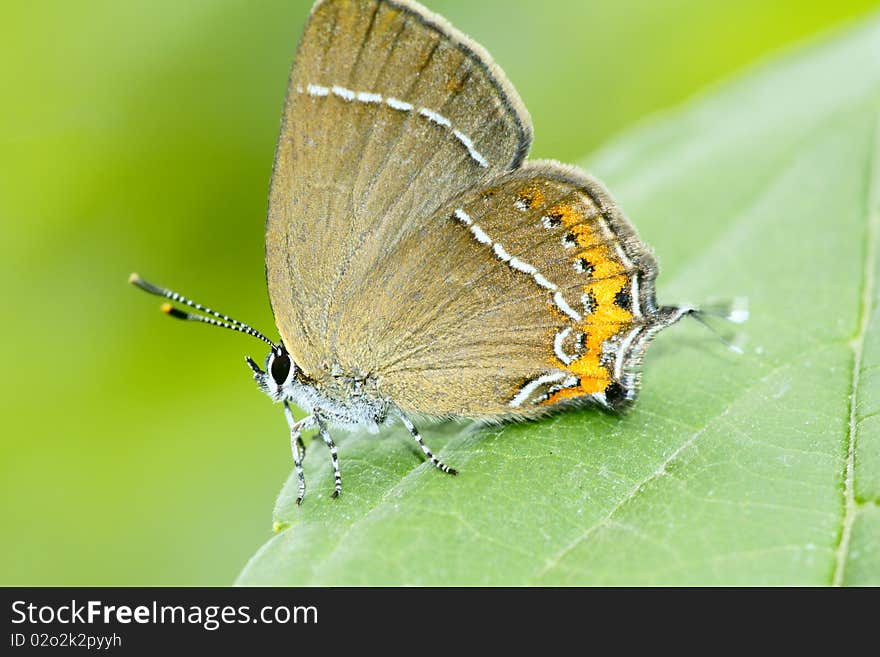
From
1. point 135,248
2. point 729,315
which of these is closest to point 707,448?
point 729,315

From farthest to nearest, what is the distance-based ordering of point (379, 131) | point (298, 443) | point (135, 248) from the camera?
point (135, 248), point (298, 443), point (379, 131)

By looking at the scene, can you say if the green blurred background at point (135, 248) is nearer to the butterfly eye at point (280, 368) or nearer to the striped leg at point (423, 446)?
the butterfly eye at point (280, 368)

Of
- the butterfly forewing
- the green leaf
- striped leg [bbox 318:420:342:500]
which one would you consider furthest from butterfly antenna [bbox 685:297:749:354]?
striped leg [bbox 318:420:342:500]

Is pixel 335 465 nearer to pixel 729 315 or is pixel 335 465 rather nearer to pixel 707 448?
pixel 707 448

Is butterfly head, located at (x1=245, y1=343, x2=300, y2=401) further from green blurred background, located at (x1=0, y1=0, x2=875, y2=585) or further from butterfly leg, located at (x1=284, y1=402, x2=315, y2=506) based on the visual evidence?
green blurred background, located at (x1=0, y1=0, x2=875, y2=585)

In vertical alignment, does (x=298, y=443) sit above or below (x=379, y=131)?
below
